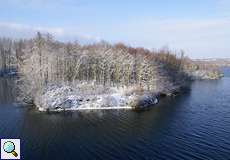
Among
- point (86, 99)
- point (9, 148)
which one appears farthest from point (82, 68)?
point (9, 148)

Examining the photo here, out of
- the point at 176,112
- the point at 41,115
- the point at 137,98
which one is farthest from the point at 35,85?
the point at 176,112

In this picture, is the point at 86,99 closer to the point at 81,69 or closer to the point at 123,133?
the point at 81,69

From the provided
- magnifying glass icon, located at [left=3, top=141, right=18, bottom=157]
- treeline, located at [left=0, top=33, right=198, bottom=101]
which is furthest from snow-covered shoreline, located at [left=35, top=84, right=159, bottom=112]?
magnifying glass icon, located at [left=3, top=141, right=18, bottom=157]

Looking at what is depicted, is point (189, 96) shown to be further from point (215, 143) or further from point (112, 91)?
point (215, 143)

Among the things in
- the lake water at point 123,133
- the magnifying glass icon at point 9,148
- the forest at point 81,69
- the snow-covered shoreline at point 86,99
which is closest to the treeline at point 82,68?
the forest at point 81,69

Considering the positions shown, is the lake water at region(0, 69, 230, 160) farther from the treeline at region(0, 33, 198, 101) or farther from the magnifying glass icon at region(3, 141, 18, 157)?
the magnifying glass icon at region(3, 141, 18, 157)

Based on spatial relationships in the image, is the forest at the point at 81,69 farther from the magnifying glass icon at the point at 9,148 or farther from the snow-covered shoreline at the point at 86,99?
the magnifying glass icon at the point at 9,148
